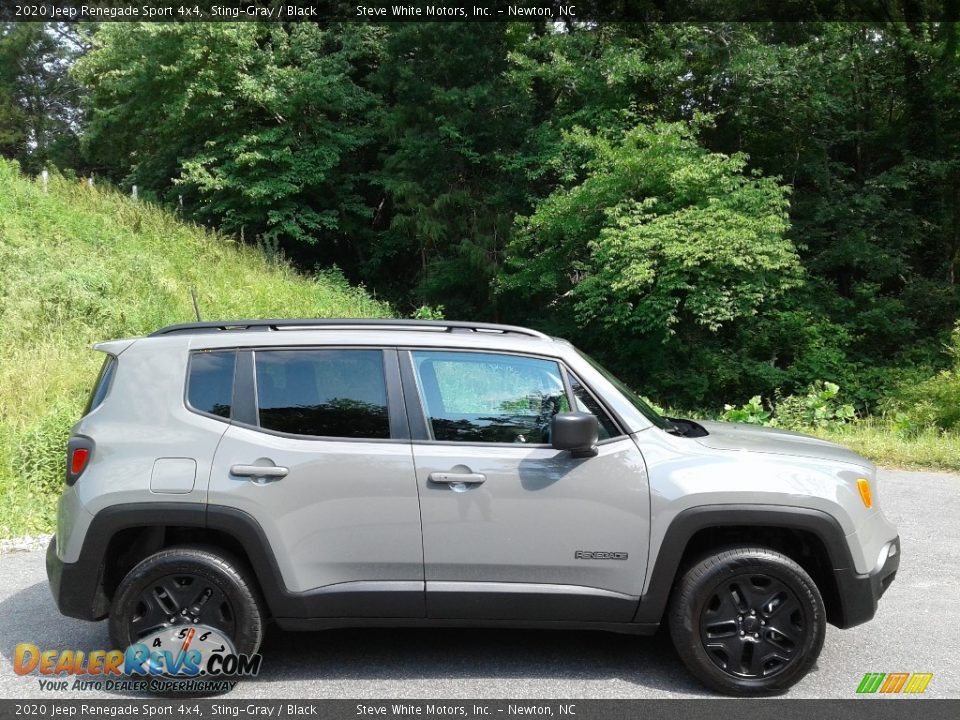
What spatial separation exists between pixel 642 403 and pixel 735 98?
2086cm

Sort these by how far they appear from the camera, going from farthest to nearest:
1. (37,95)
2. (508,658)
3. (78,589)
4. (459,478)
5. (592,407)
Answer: (37,95), (508,658), (592,407), (78,589), (459,478)

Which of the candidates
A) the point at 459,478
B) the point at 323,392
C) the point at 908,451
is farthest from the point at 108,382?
the point at 908,451

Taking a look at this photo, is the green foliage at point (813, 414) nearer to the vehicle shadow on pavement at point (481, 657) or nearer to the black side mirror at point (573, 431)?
the vehicle shadow on pavement at point (481, 657)

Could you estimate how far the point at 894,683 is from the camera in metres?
4.23

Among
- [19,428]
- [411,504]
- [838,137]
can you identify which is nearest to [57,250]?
[19,428]

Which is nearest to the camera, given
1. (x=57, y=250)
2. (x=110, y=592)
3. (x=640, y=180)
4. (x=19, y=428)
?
(x=110, y=592)

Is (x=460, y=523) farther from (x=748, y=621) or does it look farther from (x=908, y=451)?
(x=908, y=451)

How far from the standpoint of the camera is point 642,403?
462 centimetres

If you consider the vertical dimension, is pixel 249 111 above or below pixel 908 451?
above

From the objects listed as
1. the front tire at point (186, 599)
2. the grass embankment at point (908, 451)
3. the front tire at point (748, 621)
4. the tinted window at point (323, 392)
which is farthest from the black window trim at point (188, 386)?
the grass embankment at point (908, 451)

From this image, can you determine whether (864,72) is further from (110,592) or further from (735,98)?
(110,592)

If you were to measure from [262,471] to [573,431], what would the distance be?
1.57 meters

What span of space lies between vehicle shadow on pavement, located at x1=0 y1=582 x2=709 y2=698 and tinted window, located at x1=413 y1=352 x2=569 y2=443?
1269 millimetres

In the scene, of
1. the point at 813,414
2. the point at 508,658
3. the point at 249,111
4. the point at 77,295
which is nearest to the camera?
the point at 508,658
